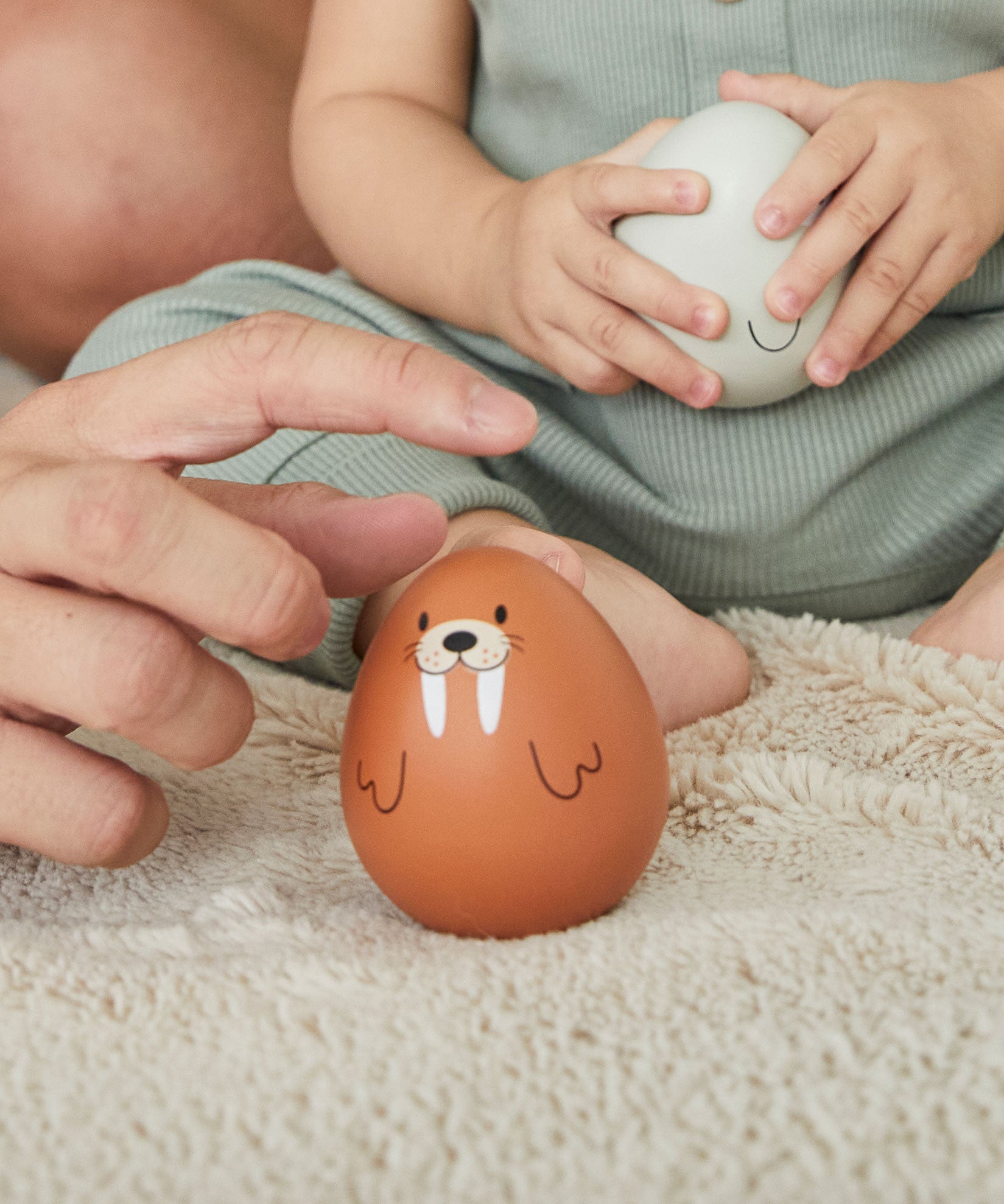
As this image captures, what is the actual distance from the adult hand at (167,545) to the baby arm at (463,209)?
8.2 inches

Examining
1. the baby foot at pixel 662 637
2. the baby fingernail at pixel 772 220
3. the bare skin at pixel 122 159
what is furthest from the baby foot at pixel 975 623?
the bare skin at pixel 122 159

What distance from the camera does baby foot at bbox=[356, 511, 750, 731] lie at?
22.1 inches

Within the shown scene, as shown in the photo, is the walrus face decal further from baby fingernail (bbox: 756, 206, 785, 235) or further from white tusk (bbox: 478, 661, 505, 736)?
baby fingernail (bbox: 756, 206, 785, 235)

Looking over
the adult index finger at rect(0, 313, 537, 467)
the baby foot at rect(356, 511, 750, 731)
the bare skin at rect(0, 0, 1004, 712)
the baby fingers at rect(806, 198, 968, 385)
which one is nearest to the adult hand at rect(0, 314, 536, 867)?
the adult index finger at rect(0, 313, 537, 467)

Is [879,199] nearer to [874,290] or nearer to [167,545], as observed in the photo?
[874,290]

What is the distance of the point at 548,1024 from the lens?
29cm

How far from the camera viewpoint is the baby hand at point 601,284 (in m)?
0.54

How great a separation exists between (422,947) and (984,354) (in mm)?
563

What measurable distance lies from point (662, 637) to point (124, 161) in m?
0.64

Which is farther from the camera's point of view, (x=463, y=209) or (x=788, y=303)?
(x=463, y=209)

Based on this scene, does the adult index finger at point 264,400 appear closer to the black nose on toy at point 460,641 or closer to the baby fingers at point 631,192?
the black nose on toy at point 460,641

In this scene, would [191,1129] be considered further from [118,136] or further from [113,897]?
[118,136]

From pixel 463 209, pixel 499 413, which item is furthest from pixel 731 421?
pixel 499 413

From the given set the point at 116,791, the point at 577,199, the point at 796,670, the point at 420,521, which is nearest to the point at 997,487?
the point at 796,670
